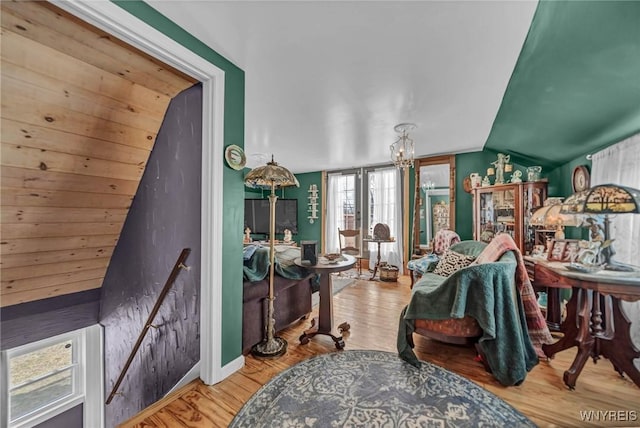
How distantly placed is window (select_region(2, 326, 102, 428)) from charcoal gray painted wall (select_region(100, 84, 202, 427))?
51cm

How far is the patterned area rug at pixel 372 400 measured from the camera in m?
1.37

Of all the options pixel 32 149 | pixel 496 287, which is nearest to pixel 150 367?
pixel 32 149

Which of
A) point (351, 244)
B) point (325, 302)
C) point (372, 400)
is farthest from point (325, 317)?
point (351, 244)

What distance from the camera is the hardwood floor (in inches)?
54.9

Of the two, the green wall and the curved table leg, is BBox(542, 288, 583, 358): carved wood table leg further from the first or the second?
the green wall

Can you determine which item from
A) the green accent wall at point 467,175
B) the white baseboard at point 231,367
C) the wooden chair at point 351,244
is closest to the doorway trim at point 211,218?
the white baseboard at point 231,367

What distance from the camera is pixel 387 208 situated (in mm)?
5184

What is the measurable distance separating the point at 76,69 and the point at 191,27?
0.67 metres

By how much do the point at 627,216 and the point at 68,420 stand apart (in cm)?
510

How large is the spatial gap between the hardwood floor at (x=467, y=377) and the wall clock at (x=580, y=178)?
1488mm

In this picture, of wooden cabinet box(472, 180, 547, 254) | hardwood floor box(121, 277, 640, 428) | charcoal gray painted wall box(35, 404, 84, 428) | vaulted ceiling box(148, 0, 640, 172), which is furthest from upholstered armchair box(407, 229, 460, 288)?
charcoal gray painted wall box(35, 404, 84, 428)

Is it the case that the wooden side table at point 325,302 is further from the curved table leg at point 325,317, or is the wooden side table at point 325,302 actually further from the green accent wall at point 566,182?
the green accent wall at point 566,182

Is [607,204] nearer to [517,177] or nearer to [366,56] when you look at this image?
[366,56]

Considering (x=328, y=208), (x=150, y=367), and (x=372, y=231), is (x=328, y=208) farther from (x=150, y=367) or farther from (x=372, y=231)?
(x=150, y=367)
